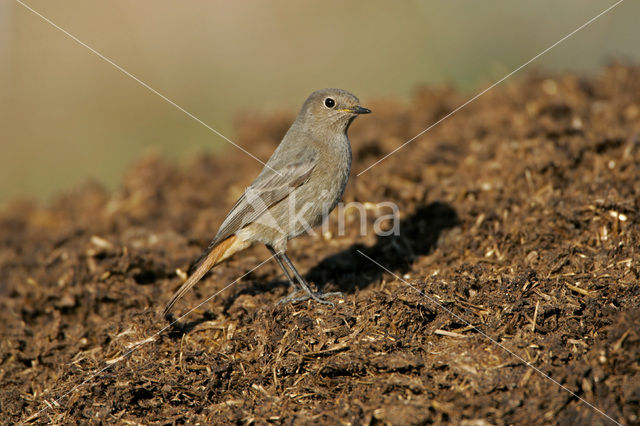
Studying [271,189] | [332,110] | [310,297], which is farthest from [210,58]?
[310,297]

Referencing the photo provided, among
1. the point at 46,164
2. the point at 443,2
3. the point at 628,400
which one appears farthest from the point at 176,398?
the point at 443,2

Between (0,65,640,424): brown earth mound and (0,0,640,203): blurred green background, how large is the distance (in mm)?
5774

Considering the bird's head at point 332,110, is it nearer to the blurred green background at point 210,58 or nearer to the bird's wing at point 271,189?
the bird's wing at point 271,189

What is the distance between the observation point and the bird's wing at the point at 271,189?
571cm

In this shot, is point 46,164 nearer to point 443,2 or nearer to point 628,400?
point 443,2

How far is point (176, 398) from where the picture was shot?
4312 millimetres

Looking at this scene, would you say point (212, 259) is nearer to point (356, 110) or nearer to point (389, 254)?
point (389, 254)

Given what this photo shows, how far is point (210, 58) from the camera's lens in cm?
1744

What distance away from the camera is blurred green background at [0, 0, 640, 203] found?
14250 mm

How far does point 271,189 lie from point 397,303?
195 centimetres

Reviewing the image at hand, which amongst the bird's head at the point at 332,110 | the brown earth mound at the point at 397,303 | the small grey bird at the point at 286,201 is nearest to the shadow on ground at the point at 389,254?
the brown earth mound at the point at 397,303

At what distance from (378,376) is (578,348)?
4.67 ft

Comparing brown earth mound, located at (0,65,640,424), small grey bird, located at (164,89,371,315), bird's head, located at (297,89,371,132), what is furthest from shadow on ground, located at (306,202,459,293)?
bird's head, located at (297,89,371,132)

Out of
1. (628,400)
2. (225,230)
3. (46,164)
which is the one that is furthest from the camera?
(46,164)
